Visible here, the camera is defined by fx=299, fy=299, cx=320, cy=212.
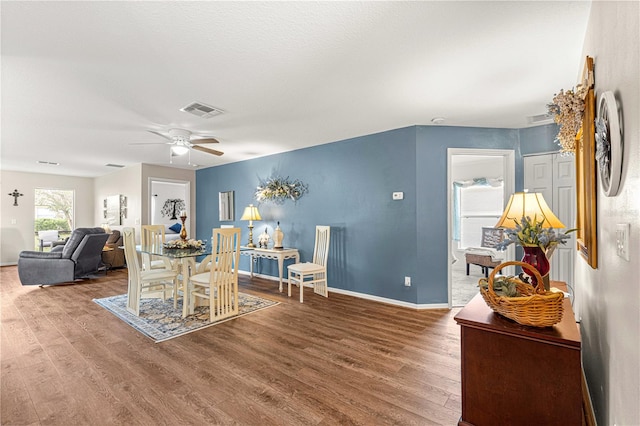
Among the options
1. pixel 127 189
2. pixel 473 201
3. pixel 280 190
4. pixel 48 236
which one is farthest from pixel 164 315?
pixel 48 236

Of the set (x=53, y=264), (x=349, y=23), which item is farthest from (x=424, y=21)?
(x=53, y=264)

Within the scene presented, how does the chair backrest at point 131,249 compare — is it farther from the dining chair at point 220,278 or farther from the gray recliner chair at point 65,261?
the gray recliner chair at point 65,261

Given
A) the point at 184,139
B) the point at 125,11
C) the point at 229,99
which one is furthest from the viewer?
the point at 184,139

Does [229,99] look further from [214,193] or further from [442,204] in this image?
[214,193]

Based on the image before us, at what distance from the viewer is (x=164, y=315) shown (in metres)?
3.70

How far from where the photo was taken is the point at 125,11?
1722mm

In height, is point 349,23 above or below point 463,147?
above

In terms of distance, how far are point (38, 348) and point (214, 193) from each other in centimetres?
449

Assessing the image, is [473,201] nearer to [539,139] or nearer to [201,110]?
[539,139]

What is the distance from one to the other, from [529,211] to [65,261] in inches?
273

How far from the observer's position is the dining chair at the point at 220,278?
346 centimetres

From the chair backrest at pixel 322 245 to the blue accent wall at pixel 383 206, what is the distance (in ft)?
0.65

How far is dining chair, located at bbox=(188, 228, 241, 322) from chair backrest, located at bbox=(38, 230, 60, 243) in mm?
6861

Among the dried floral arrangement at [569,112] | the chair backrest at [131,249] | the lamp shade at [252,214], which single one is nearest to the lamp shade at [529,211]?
the dried floral arrangement at [569,112]
